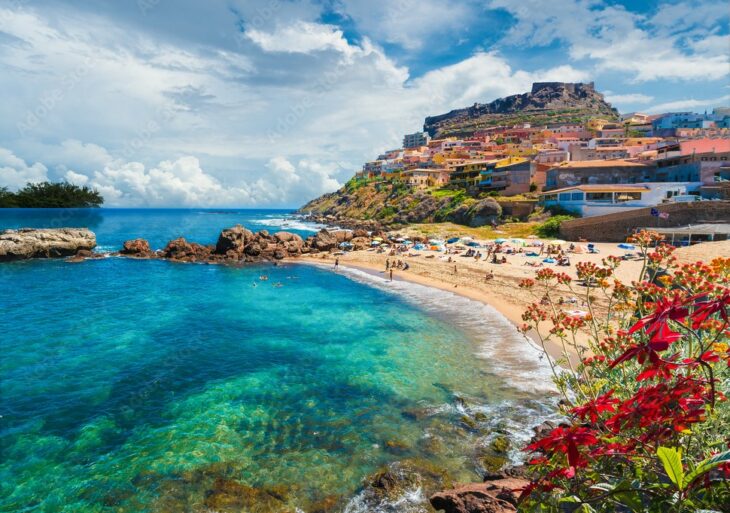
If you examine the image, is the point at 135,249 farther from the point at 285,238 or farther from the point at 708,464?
the point at 708,464

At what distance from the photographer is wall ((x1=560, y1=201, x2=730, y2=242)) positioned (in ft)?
150

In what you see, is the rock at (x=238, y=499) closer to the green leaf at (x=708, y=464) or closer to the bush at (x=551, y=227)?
the green leaf at (x=708, y=464)

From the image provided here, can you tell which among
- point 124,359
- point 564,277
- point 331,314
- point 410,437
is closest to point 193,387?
point 124,359

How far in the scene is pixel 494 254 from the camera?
44.7 meters

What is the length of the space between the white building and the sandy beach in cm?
1003

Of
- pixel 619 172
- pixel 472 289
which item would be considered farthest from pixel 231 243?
pixel 619 172

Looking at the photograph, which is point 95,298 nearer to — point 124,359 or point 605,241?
point 124,359

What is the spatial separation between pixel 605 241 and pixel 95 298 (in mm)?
59891

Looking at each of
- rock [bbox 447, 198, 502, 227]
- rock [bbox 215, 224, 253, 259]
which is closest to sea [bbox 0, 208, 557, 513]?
rock [bbox 215, 224, 253, 259]

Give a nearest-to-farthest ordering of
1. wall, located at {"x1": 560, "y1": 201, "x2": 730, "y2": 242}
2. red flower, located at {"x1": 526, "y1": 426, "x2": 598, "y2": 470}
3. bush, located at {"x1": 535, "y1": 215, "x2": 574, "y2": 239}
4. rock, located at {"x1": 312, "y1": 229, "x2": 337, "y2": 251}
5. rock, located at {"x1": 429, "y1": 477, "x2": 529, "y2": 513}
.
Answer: red flower, located at {"x1": 526, "y1": 426, "x2": 598, "y2": 470}
rock, located at {"x1": 429, "y1": 477, "x2": 529, "y2": 513}
wall, located at {"x1": 560, "y1": 201, "x2": 730, "y2": 242}
bush, located at {"x1": 535, "y1": 215, "x2": 574, "y2": 239}
rock, located at {"x1": 312, "y1": 229, "x2": 337, "y2": 251}

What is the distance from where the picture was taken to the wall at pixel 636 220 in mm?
45656

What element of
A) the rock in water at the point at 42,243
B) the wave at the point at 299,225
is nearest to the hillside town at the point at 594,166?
the wave at the point at 299,225

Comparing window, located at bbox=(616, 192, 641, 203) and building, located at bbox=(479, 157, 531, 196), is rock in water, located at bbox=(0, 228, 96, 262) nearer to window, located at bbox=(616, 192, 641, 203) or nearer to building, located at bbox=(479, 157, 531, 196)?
building, located at bbox=(479, 157, 531, 196)

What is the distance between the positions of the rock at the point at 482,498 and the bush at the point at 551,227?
176 feet
